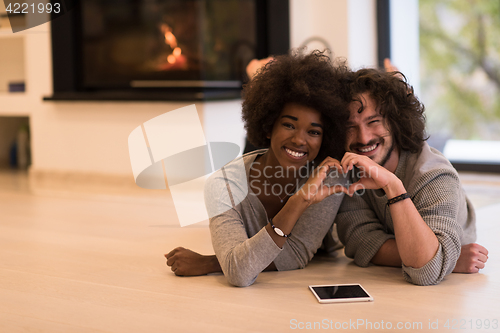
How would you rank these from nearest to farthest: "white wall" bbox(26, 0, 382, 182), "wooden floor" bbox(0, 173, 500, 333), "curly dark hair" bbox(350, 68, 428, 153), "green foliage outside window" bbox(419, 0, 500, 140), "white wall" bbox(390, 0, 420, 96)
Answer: "wooden floor" bbox(0, 173, 500, 333), "curly dark hair" bbox(350, 68, 428, 153), "white wall" bbox(26, 0, 382, 182), "white wall" bbox(390, 0, 420, 96), "green foliage outside window" bbox(419, 0, 500, 140)

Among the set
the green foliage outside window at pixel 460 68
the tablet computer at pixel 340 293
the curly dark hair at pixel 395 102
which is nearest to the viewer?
the tablet computer at pixel 340 293

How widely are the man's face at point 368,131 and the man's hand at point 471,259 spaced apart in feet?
1.36

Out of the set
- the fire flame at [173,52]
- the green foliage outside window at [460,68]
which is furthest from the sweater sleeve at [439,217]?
the green foliage outside window at [460,68]

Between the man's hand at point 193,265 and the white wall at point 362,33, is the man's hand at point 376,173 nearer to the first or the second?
the man's hand at point 193,265

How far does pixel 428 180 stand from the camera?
62.8 inches

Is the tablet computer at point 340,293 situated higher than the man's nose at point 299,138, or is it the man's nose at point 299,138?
the man's nose at point 299,138

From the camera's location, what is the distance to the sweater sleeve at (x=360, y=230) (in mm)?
1751

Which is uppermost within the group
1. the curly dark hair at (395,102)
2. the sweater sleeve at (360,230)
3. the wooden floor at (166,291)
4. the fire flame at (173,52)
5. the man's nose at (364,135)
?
the fire flame at (173,52)

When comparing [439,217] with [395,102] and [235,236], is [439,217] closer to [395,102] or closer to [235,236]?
[395,102]

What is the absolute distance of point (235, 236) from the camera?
1.57 metres

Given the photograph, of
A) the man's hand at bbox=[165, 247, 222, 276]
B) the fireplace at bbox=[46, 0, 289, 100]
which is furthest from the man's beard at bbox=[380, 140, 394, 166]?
the fireplace at bbox=[46, 0, 289, 100]

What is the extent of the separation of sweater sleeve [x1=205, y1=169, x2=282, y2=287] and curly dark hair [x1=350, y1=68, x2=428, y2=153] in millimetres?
479

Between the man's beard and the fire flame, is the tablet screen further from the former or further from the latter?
the fire flame

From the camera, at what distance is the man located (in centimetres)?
150
